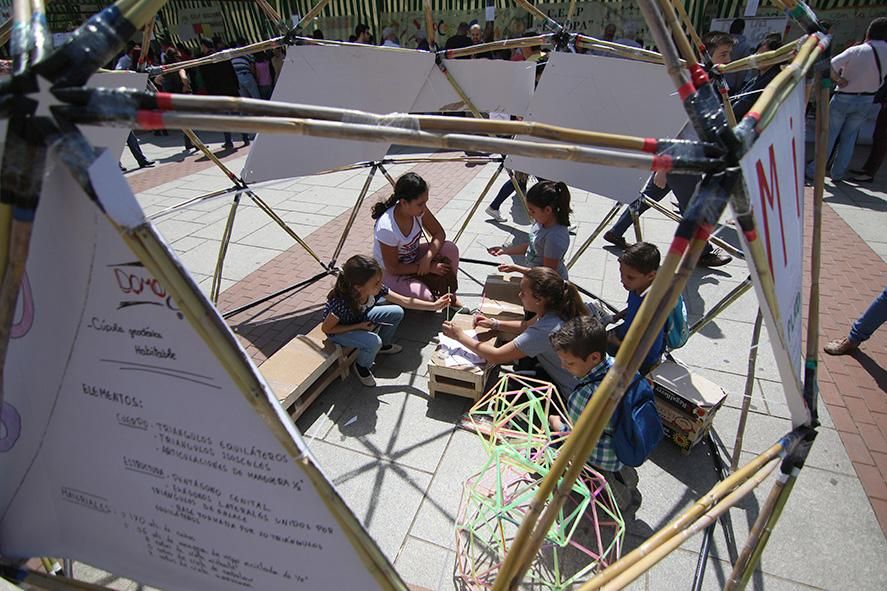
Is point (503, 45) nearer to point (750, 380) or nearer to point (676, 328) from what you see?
point (676, 328)

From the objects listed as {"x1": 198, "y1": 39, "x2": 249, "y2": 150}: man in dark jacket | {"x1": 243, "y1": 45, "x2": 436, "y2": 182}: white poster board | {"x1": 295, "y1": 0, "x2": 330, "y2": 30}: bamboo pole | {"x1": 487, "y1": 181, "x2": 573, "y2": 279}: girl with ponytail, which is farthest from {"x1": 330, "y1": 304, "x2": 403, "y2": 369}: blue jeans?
{"x1": 198, "y1": 39, "x2": 249, "y2": 150}: man in dark jacket

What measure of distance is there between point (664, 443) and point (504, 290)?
1741 mm

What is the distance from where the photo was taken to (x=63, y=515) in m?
1.56

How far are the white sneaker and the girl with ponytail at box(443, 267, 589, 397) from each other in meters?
3.96

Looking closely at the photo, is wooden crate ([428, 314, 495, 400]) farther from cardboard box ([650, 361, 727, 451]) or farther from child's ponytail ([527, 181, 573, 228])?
child's ponytail ([527, 181, 573, 228])

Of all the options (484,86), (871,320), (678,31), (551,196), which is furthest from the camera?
(484,86)

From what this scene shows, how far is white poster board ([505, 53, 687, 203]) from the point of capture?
3613 millimetres

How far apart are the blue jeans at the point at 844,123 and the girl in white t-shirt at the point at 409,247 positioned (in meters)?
6.69

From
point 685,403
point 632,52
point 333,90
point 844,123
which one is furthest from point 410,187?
point 844,123

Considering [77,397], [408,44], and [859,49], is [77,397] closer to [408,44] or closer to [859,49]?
[859,49]

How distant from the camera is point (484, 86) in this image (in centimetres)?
435

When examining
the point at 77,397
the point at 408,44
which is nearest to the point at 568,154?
the point at 77,397

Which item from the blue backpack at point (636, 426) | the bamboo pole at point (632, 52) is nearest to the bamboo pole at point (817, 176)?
the blue backpack at point (636, 426)

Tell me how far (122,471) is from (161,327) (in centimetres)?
61
